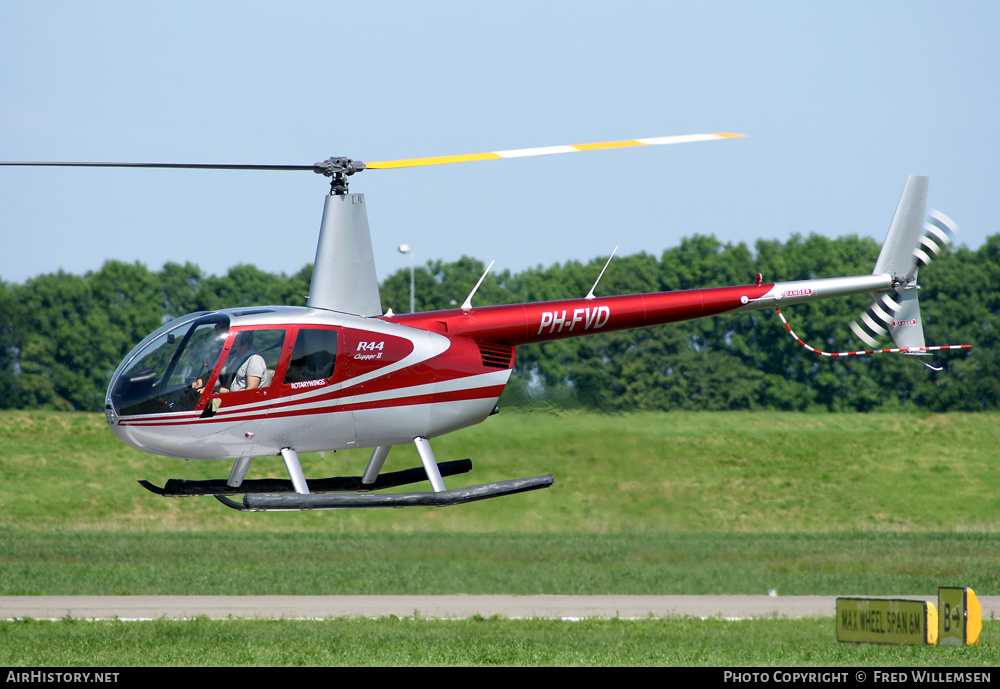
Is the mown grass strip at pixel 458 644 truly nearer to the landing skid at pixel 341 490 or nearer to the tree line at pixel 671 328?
the landing skid at pixel 341 490

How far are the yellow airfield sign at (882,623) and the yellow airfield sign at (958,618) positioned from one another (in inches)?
10.3

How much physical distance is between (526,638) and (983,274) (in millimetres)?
60843

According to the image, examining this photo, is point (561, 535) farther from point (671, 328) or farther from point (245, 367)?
point (671, 328)

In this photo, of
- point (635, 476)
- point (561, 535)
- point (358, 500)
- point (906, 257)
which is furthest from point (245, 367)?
point (561, 535)

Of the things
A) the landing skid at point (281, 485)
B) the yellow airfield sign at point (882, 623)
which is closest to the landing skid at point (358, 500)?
the landing skid at point (281, 485)

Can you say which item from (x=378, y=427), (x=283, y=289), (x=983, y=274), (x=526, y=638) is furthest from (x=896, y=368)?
(x=378, y=427)

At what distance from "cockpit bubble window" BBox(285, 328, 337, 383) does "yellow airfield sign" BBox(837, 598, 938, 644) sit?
453 inches

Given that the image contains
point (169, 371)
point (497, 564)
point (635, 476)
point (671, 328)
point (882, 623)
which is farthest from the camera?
point (671, 328)

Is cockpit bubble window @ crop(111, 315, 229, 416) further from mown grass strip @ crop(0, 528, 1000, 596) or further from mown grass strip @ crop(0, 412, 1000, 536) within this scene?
mown grass strip @ crop(0, 412, 1000, 536)

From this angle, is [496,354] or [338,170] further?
[496,354]

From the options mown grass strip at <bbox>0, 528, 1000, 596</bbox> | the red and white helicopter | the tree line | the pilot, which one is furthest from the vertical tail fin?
the tree line

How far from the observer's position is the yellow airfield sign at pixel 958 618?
17562mm

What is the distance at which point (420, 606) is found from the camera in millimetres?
24297

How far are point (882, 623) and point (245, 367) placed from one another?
12.6m
